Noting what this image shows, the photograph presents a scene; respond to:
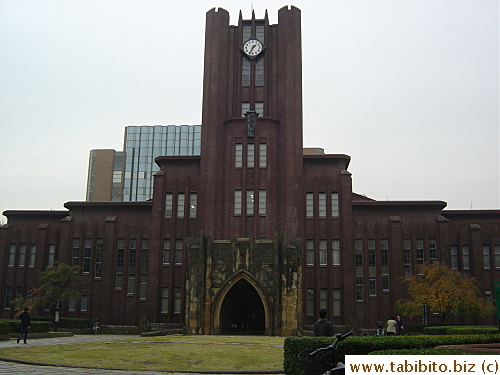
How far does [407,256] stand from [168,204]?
20.2 meters

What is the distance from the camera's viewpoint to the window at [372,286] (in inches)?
1778

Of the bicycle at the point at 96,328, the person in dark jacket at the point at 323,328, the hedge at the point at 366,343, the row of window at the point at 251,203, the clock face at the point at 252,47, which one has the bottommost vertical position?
the bicycle at the point at 96,328

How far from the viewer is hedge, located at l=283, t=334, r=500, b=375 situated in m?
14.6

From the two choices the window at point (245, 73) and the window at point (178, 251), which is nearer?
the window at point (178, 251)

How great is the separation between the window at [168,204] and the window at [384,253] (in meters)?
17.7

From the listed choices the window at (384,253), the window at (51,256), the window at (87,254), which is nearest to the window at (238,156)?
the window at (384,253)

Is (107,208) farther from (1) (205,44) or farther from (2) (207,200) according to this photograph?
(1) (205,44)

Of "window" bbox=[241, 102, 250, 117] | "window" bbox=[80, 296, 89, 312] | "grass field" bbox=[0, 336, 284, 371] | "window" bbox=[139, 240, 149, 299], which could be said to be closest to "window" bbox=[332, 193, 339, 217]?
"window" bbox=[241, 102, 250, 117]

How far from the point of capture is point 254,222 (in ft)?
144

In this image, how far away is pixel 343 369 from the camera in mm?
9078

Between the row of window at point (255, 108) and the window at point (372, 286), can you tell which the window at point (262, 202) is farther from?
the window at point (372, 286)

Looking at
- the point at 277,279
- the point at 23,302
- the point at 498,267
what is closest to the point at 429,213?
the point at 498,267

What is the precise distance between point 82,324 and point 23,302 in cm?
549

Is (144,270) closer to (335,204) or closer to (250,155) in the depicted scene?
(250,155)
